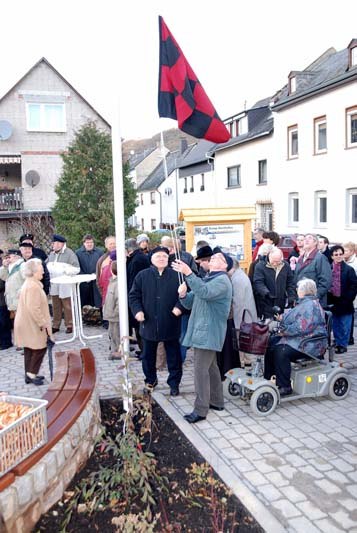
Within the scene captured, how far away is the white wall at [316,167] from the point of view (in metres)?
23.8

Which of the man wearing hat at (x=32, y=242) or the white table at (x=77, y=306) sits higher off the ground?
the man wearing hat at (x=32, y=242)

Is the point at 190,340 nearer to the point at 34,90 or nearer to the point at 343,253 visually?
the point at 343,253

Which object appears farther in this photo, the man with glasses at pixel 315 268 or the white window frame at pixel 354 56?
the white window frame at pixel 354 56

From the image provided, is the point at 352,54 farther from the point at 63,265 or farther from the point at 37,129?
the point at 63,265

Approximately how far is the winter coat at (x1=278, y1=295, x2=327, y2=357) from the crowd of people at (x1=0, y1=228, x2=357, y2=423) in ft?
0.06

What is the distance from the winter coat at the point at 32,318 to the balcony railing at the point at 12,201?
18743 millimetres

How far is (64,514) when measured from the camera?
4.00 m

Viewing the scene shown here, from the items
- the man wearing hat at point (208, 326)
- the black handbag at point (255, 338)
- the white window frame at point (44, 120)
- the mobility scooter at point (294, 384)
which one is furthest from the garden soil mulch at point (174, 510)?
the white window frame at point (44, 120)

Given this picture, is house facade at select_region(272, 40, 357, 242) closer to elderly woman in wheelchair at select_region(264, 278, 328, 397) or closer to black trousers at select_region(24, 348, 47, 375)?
elderly woman in wheelchair at select_region(264, 278, 328, 397)

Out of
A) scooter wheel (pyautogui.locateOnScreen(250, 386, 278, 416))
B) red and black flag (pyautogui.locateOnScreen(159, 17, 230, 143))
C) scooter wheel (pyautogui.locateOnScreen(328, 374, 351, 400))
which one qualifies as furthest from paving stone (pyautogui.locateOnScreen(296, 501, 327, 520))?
red and black flag (pyautogui.locateOnScreen(159, 17, 230, 143))

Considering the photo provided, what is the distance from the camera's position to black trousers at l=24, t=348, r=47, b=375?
6.98 m

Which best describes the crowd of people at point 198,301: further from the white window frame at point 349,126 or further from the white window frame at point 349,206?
the white window frame at point 349,126

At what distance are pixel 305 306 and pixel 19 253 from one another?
5.33 meters

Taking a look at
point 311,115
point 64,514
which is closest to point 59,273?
point 64,514
